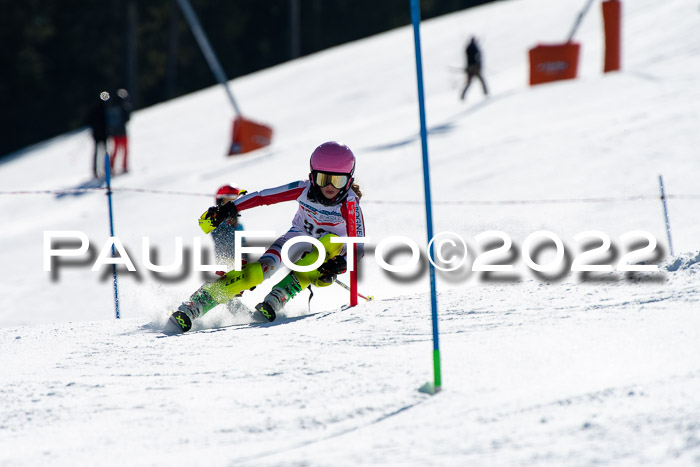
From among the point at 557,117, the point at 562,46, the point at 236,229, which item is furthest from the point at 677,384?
the point at 562,46

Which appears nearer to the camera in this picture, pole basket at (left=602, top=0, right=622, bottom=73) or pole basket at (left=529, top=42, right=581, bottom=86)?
pole basket at (left=602, top=0, right=622, bottom=73)

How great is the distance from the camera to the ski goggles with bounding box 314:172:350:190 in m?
6.52

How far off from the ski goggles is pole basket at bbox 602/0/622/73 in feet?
38.9

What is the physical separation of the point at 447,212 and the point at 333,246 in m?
4.40

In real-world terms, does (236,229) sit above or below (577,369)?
above

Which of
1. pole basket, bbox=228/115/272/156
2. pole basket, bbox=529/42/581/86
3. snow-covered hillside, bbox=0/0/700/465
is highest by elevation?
pole basket, bbox=529/42/581/86

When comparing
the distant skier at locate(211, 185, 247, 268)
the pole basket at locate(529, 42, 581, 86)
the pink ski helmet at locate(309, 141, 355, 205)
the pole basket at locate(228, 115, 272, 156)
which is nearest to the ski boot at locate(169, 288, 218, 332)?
the distant skier at locate(211, 185, 247, 268)

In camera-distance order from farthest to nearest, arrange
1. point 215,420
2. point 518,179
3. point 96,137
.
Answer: point 96,137
point 518,179
point 215,420

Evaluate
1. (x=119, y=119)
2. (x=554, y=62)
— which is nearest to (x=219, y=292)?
(x=119, y=119)

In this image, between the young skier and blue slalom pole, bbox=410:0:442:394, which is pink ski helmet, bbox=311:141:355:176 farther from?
blue slalom pole, bbox=410:0:442:394

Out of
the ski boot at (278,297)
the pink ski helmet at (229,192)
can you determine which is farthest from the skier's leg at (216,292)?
the pink ski helmet at (229,192)

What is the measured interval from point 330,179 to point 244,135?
12.4 m

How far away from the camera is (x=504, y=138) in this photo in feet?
45.5

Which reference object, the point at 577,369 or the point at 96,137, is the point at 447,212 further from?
the point at 96,137
